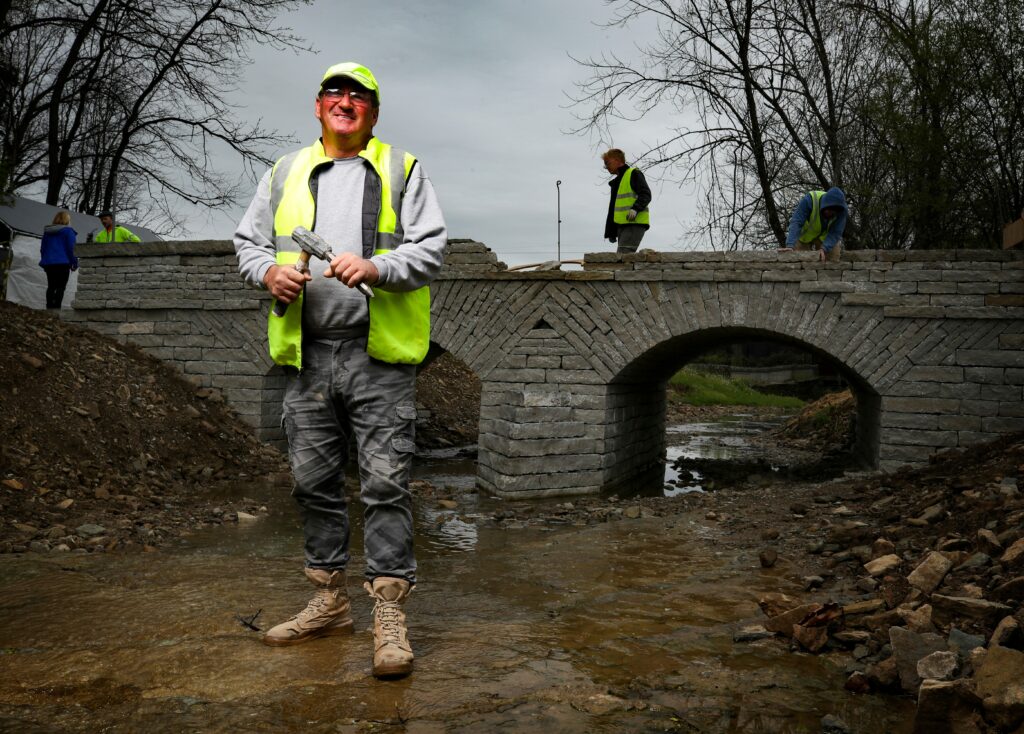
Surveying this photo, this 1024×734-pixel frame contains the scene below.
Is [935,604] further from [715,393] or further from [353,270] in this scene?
[715,393]

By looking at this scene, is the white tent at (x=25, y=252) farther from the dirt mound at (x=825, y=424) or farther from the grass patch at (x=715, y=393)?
the grass patch at (x=715, y=393)

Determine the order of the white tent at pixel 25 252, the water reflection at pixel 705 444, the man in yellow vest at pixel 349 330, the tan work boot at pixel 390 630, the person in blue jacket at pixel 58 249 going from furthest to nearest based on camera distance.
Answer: the white tent at pixel 25 252 → the person in blue jacket at pixel 58 249 → the water reflection at pixel 705 444 → the man in yellow vest at pixel 349 330 → the tan work boot at pixel 390 630

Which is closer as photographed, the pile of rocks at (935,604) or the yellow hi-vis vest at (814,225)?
the pile of rocks at (935,604)

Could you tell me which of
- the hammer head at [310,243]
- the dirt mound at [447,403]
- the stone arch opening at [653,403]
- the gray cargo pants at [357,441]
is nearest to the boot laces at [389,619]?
the gray cargo pants at [357,441]

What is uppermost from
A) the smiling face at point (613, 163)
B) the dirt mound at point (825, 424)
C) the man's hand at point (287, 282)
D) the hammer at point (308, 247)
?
the smiling face at point (613, 163)

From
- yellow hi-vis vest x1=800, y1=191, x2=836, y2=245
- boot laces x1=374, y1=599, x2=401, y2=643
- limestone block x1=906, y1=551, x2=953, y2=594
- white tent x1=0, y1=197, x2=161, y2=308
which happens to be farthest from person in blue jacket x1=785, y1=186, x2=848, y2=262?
white tent x1=0, y1=197, x2=161, y2=308

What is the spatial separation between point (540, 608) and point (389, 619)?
1.20m

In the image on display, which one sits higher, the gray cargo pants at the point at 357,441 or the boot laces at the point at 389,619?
the gray cargo pants at the point at 357,441

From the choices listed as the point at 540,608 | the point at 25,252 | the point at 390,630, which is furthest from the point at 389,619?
the point at 25,252

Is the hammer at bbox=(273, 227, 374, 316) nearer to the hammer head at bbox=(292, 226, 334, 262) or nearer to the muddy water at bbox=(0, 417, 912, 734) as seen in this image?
the hammer head at bbox=(292, 226, 334, 262)

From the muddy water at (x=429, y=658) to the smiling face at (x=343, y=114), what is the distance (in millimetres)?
1926

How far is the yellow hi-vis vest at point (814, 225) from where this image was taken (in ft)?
30.5

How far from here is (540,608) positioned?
12.9 ft

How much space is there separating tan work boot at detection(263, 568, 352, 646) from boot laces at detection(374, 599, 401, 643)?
279 millimetres
